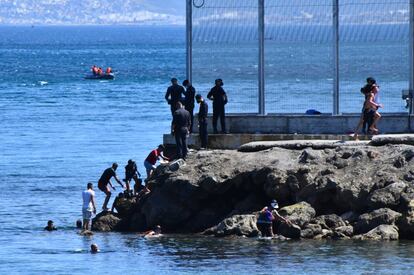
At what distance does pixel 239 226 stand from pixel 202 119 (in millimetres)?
4025

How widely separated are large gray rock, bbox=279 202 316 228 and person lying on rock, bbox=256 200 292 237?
0.17 m

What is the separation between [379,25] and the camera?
3869 cm

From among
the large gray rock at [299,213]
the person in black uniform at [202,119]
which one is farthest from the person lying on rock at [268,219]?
the person in black uniform at [202,119]

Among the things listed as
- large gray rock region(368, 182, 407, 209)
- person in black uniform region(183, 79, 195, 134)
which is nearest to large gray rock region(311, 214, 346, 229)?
large gray rock region(368, 182, 407, 209)

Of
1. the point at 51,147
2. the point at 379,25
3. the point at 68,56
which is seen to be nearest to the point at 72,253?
the point at 379,25

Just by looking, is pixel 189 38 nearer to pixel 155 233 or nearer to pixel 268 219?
pixel 155 233

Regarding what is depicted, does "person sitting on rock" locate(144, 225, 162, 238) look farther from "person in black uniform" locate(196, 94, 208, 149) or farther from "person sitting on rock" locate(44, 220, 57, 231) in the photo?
"person sitting on rock" locate(44, 220, 57, 231)

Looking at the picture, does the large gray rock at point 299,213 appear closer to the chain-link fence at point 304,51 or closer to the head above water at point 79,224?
the chain-link fence at point 304,51

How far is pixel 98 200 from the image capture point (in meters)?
44.0

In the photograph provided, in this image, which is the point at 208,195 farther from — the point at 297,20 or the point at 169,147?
the point at 297,20

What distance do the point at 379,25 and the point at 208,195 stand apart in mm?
6647

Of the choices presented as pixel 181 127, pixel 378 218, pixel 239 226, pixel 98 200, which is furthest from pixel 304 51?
pixel 98 200

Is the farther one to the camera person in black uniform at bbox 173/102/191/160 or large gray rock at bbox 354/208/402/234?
person in black uniform at bbox 173/102/191/160

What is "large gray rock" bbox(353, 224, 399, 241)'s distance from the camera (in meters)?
33.9
